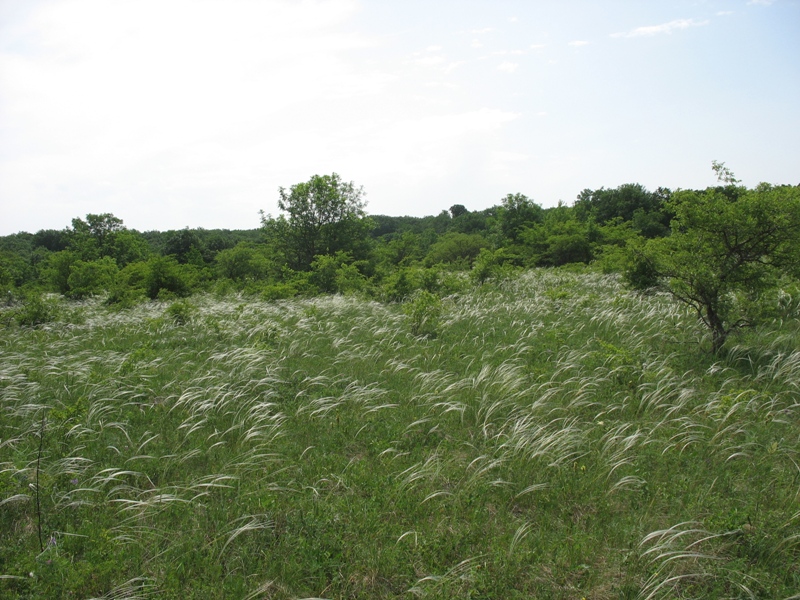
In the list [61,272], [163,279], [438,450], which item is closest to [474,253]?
[163,279]

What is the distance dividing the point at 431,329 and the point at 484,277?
777cm

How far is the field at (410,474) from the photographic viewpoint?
8.07ft

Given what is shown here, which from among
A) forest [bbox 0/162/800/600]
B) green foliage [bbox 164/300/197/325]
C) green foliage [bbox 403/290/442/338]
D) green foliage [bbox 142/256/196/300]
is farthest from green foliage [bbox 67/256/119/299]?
green foliage [bbox 403/290/442/338]

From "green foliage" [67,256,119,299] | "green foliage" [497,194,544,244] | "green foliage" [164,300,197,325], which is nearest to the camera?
"green foliage" [164,300,197,325]

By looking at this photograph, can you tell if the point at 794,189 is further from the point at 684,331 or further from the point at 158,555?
the point at 158,555

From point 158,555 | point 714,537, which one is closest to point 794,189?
point 714,537

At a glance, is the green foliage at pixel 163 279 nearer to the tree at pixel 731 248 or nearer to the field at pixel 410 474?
the field at pixel 410 474

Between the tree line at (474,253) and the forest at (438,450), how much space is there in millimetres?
63

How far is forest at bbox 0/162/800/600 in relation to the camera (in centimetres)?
249

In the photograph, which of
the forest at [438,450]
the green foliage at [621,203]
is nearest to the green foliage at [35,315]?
the forest at [438,450]

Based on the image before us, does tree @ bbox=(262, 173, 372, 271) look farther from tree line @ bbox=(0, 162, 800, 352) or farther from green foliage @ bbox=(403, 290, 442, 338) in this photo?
green foliage @ bbox=(403, 290, 442, 338)

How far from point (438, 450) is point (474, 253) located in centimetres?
3123

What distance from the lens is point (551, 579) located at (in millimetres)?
2439

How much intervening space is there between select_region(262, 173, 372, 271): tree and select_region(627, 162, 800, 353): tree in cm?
2237
